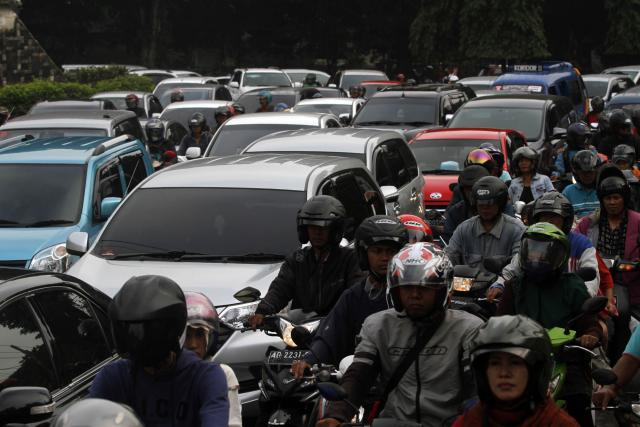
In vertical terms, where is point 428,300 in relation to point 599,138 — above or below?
above

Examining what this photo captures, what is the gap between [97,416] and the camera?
339 cm

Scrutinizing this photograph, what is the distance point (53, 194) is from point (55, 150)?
797mm

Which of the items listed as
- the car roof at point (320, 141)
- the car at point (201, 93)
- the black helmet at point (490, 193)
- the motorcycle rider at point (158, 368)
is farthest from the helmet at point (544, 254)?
the car at point (201, 93)

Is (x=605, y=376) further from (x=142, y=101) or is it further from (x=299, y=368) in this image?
(x=142, y=101)

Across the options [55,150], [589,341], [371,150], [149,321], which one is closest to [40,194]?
[55,150]

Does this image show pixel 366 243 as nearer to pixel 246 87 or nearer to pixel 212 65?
pixel 246 87

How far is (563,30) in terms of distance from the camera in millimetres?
59094

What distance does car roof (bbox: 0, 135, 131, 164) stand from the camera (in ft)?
42.6

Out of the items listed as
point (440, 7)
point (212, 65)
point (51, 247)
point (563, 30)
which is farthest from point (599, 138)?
point (212, 65)

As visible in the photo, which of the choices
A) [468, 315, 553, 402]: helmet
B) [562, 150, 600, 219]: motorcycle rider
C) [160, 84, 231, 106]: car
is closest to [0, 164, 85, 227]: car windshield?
[562, 150, 600, 219]: motorcycle rider

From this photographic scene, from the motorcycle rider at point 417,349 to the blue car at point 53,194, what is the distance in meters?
6.46

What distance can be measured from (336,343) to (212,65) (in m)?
60.7

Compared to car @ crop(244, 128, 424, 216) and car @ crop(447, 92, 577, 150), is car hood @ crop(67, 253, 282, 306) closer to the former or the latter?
car @ crop(244, 128, 424, 216)

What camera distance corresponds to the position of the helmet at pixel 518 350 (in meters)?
4.50
